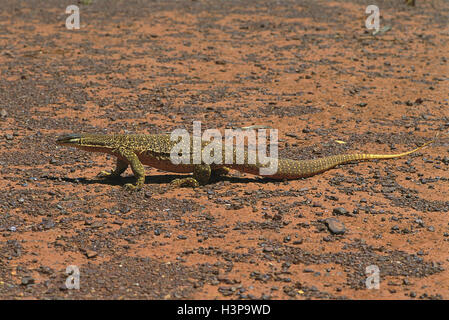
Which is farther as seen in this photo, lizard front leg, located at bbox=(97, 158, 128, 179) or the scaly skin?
lizard front leg, located at bbox=(97, 158, 128, 179)

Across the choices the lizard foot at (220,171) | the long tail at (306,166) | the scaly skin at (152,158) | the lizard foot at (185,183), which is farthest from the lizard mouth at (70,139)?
the long tail at (306,166)

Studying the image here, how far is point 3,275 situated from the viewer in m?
5.91

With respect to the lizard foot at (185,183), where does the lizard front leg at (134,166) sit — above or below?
above

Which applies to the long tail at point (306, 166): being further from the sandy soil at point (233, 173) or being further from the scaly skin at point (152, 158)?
the sandy soil at point (233, 173)

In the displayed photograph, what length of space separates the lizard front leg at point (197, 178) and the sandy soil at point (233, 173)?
0.57 ft

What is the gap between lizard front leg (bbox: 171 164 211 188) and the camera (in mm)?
7965

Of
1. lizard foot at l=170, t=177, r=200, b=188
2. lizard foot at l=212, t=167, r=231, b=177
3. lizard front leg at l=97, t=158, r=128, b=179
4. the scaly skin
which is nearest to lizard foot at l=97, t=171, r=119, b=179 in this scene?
lizard front leg at l=97, t=158, r=128, b=179

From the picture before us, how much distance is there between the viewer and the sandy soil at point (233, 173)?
6.04 metres

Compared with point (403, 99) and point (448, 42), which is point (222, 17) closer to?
point (448, 42)

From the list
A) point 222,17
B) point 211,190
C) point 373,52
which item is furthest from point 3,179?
point 222,17

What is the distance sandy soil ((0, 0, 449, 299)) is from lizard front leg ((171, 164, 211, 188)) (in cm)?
18

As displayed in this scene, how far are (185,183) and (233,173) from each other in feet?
3.18

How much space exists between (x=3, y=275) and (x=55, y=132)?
190 inches

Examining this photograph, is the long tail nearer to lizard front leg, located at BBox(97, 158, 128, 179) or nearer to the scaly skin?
the scaly skin
